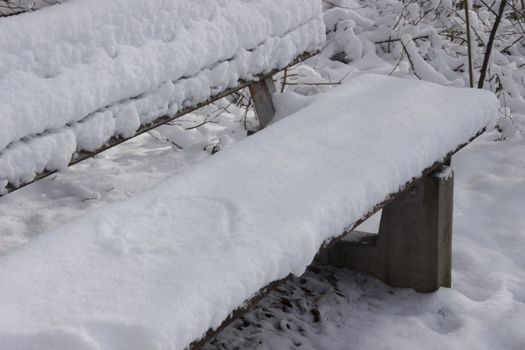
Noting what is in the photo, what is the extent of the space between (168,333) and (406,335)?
1.30m

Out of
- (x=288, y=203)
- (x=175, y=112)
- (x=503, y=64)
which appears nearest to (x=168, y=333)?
(x=288, y=203)


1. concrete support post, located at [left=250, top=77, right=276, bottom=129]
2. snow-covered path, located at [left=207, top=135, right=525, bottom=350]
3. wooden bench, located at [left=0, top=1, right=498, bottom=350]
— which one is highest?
wooden bench, located at [left=0, top=1, right=498, bottom=350]

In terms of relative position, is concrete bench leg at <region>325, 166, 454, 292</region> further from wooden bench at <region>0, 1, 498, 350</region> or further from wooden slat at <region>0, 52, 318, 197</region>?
wooden slat at <region>0, 52, 318, 197</region>

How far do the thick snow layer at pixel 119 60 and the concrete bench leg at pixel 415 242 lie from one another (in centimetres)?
61

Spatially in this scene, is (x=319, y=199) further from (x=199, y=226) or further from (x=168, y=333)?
(x=168, y=333)

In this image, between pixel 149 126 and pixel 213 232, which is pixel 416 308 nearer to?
pixel 149 126

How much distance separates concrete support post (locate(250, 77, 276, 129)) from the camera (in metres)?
3.08

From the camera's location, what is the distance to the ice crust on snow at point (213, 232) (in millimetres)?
1585

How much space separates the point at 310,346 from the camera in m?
2.68

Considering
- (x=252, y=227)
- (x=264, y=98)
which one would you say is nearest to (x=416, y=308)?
(x=264, y=98)

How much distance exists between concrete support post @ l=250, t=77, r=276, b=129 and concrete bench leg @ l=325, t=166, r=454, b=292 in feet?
1.59

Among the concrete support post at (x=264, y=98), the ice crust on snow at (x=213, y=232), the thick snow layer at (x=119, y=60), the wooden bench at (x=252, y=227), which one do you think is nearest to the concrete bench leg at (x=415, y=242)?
the wooden bench at (x=252, y=227)

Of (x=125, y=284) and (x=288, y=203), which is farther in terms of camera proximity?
(x=288, y=203)

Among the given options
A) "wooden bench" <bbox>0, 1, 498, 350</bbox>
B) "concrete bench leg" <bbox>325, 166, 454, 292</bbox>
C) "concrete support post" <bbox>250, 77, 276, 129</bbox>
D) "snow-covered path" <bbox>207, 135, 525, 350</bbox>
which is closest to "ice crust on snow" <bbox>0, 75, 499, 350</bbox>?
"wooden bench" <bbox>0, 1, 498, 350</bbox>
